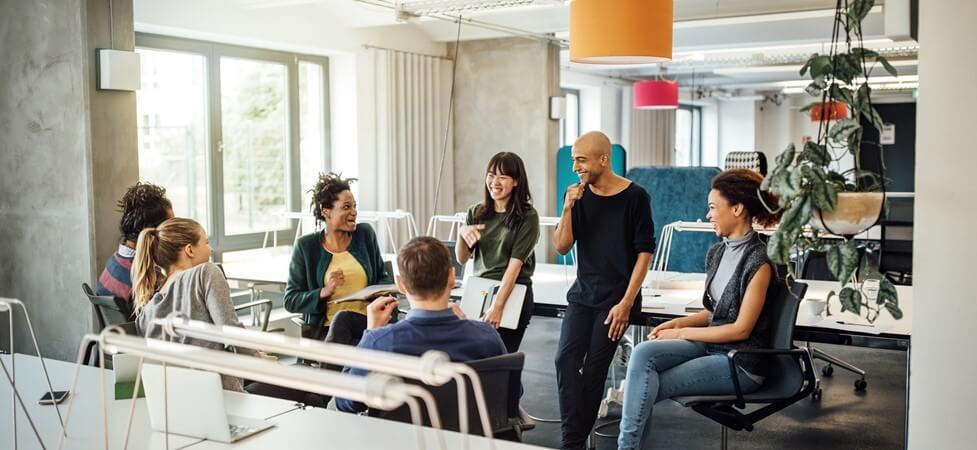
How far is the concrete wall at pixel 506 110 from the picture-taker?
8.53 metres

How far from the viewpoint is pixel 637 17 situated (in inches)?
157

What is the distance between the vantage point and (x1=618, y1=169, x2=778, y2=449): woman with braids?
135 inches

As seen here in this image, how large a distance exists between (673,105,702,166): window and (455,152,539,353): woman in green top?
13.3 meters

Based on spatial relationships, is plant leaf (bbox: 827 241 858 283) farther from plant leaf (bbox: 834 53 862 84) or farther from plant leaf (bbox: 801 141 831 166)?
plant leaf (bbox: 834 53 862 84)

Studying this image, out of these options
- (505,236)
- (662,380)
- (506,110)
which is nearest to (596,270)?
(505,236)

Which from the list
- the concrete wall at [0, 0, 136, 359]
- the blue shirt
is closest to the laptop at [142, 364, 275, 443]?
the blue shirt

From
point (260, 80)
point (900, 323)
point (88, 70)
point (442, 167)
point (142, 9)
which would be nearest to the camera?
point (900, 323)

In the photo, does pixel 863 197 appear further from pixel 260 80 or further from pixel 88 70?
pixel 260 80

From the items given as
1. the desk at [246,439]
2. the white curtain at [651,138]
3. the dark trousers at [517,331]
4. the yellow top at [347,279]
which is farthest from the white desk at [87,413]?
the white curtain at [651,138]

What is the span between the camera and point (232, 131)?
23.2ft

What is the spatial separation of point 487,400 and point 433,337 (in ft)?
0.75

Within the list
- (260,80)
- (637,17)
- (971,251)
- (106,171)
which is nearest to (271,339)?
(971,251)

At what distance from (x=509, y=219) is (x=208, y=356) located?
2.60 metres

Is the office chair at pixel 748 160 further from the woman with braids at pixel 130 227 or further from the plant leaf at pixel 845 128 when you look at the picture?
the plant leaf at pixel 845 128
